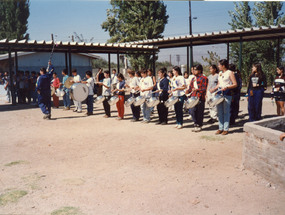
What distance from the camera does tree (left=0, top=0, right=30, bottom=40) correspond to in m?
37.9

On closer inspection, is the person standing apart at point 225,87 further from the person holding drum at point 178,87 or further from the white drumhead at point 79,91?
the white drumhead at point 79,91

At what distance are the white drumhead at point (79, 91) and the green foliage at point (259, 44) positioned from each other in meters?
12.7

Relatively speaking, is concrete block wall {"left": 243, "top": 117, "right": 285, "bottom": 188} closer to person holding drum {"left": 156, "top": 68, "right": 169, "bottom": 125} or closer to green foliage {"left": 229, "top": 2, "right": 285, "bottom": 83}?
person holding drum {"left": 156, "top": 68, "right": 169, "bottom": 125}

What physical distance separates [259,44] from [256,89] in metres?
13.5

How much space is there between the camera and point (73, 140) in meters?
7.06

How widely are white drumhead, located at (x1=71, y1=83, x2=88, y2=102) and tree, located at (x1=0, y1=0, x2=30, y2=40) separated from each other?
31.6m

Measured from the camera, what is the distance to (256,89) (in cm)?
724

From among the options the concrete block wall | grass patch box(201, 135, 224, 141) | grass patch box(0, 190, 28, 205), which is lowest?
grass patch box(0, 190, 28, 205)

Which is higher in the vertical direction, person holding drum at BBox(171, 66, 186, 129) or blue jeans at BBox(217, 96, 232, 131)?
person holding drum at BBox(171, 66, 186, 129)

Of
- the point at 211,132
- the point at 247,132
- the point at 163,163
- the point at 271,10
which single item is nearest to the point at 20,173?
the point at 163,163

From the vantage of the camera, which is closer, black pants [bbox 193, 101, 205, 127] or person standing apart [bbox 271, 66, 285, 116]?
black pants [bbox 193, 101, 205, 127]

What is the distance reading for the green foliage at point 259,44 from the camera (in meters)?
19.2

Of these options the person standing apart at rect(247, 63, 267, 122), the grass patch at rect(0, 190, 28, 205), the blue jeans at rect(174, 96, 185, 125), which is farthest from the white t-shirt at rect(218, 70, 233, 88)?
the grass patch at rect(0, 190, 28, 205)

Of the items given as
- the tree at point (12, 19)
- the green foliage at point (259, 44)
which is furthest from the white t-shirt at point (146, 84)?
the tree at point (12, 19)
